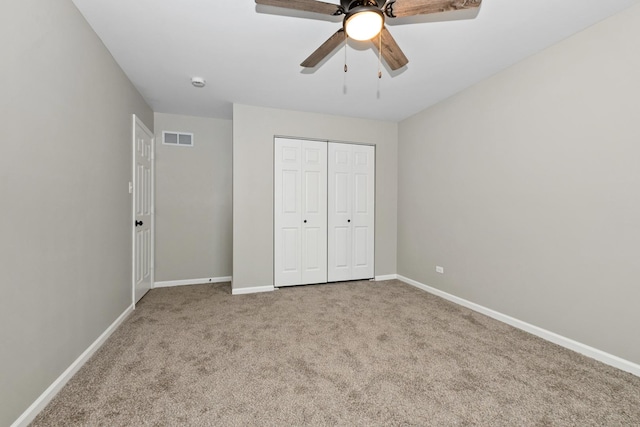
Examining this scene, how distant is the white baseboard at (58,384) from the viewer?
58.7 inches

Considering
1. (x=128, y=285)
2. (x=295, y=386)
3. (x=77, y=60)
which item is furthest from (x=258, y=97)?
(x=295, y=386)

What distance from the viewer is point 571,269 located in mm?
2354

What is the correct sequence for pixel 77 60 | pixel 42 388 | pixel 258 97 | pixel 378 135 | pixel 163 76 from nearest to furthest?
pixel 42 388 < pixel 77 60 < pixel 163 76 < pixel 258 97 < pixel 378 135

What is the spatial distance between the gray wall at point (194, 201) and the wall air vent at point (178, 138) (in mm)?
54

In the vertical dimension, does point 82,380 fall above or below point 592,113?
below

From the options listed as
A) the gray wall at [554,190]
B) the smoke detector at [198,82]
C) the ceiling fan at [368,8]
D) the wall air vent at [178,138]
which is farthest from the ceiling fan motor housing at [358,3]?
the wall air vent at [178,138]

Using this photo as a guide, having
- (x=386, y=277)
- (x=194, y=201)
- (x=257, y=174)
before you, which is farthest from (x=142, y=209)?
(x=386, y=277)

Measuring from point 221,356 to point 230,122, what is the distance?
11.9ft

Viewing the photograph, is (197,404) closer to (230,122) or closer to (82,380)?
(82,380)

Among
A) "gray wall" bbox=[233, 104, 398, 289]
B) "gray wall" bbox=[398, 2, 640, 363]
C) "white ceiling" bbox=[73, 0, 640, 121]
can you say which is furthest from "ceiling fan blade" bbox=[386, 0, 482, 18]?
"gray wall" bbox=[233, 104, 398, 289]

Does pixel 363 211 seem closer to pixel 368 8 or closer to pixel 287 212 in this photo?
pixel 287 212

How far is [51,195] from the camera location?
173 centimetres

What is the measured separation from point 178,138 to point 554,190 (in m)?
4.76

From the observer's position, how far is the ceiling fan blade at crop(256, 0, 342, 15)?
1.54 meters
